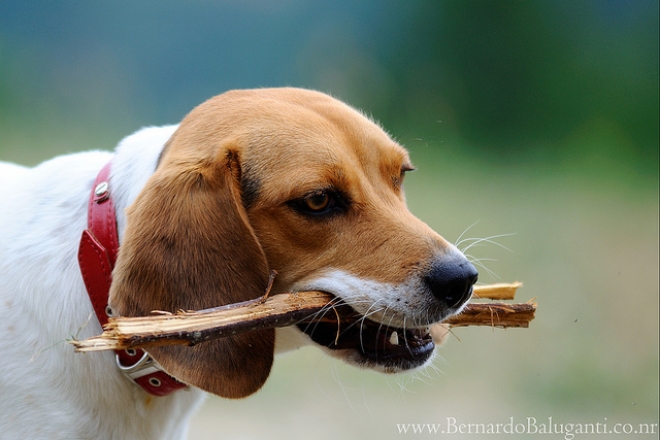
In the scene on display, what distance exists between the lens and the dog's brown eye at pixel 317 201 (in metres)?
3.06

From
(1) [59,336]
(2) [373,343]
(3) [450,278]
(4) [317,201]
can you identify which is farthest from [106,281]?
(3) [450,278]

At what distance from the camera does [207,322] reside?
2.55 m

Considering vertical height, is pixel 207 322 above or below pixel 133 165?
below

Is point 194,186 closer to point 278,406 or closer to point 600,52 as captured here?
point 278,406

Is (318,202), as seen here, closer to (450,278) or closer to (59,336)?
(450,278)

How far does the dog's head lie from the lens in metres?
2.91

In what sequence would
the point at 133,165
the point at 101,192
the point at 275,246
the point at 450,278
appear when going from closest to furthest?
the point at 450,278 < the point at 275,246 < the point at 101,192 < the point at 133,165

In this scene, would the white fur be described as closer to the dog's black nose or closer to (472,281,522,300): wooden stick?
the dog's black nose

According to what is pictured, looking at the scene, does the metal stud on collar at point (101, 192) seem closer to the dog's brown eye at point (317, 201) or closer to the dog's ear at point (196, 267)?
the dog's ear at point (196, 267)

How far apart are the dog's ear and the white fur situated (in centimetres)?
26

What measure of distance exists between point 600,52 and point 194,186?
11.2 m

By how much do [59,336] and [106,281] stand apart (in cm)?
33

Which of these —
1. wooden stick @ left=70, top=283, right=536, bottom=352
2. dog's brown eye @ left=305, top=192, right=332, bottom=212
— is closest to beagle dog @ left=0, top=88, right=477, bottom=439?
dog's brown eye @ left=305, top=192, right=332, bottom=212

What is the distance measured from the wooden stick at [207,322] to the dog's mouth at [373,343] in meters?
0.14
